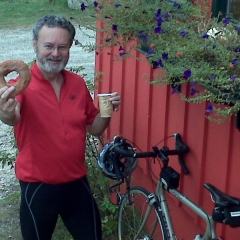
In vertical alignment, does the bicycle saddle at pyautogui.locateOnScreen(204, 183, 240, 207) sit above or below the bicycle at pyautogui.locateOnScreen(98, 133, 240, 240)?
above

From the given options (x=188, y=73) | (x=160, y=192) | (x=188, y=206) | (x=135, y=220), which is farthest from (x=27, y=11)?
(x=188, y=73)

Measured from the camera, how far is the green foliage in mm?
Answer: 2723

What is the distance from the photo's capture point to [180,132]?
13.3 feet

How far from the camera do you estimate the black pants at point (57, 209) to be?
11.2 feet

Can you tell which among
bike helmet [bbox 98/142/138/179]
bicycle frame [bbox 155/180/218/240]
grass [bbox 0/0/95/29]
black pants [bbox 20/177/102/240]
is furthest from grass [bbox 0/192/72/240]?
grass [bbox 0/0/95/29]

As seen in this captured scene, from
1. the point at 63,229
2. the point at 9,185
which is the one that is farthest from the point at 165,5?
the point at 9,185

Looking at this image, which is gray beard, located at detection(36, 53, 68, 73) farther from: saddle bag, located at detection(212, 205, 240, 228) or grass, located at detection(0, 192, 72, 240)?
grass, located at detection(0, 192, 72, 240)


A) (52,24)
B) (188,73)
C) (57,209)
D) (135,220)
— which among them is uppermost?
(52,24)

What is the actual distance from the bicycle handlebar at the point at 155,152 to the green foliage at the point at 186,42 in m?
0.37

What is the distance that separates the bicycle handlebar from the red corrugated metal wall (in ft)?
0.15

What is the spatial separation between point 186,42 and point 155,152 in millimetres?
860

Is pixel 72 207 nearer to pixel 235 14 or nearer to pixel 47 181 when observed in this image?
pixel 47 181

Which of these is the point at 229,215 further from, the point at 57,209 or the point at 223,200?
the point at 57,209

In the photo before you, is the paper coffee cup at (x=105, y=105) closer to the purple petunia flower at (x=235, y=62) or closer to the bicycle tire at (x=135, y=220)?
the bicycle tire at (x=135, y=220)
